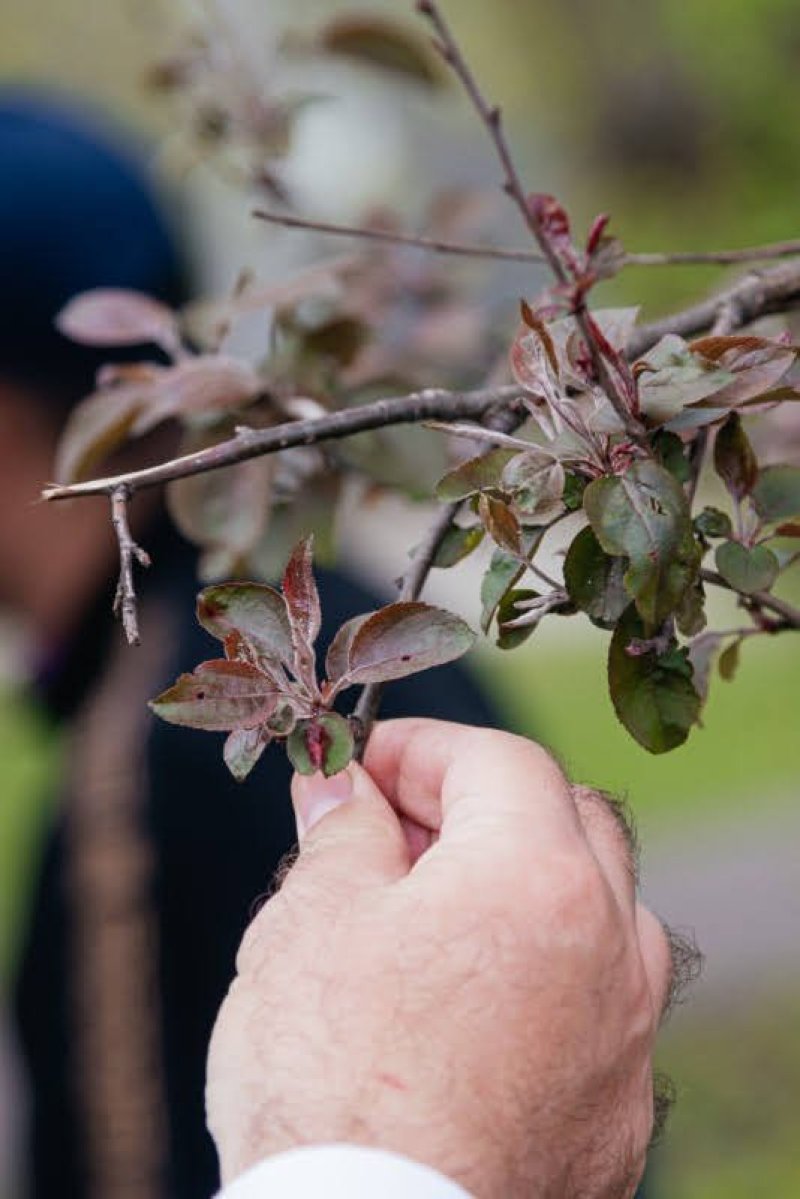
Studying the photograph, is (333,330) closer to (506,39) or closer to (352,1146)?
(352,1146)

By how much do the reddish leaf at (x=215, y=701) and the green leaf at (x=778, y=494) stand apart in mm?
377

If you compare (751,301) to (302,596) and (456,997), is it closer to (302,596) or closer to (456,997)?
(302,596)

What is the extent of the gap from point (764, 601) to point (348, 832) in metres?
0.33

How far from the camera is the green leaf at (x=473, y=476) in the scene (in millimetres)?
1072

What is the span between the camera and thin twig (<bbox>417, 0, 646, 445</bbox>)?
3.14 ft

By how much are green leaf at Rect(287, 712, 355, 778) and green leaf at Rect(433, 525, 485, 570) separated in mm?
176

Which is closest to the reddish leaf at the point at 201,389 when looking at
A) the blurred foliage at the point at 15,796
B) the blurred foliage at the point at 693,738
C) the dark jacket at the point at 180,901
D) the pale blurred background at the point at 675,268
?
the dark jacket at the point at 180,901

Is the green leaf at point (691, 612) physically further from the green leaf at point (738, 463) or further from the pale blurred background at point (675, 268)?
the pale blurred background at point (675, 268)

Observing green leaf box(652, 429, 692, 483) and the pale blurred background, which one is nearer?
green leaf box(652, 429, 692, 483)

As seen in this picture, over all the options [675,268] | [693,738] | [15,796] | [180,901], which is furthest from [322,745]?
[15,796]

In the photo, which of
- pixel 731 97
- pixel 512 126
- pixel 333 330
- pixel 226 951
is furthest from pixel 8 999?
pixel 512 126

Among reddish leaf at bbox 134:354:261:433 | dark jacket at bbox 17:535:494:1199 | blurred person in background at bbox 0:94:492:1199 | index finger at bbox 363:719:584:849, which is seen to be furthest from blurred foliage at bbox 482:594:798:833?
index finger at bbox 363:719:584:849

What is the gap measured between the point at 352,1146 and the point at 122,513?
1.34ft

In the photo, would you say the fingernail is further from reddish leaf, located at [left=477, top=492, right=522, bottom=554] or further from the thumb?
reddish leaf, located at [left=477, top=492, right=522, bottom=554]
